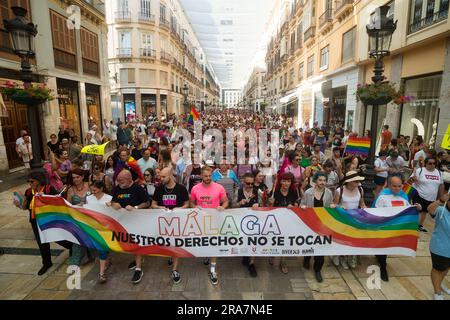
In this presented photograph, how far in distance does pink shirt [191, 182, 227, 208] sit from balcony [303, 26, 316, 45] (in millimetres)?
22204

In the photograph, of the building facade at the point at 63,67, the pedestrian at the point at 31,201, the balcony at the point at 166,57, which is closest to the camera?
the pedestrian at the point at 31,201

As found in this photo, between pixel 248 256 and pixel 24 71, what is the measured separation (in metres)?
6.00

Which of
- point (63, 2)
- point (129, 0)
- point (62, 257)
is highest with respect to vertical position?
point (129, 0)

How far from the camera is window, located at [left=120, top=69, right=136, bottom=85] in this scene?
3316 centimetres

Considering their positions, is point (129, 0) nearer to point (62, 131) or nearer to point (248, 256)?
point (62, 131)

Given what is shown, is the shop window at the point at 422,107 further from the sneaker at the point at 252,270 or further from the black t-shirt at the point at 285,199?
Result: the sneaker at the point at 252,270

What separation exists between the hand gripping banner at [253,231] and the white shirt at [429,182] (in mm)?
2010

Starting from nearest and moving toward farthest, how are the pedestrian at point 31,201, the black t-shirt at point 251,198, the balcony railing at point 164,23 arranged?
the pedestrian at point 31,201, the black t-shirt at point 251,198, the balcony railing at point 164,23

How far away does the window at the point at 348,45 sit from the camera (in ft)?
50.8

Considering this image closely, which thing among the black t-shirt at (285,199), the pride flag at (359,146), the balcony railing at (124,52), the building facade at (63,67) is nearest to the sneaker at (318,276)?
the black t-shirt at (285,199)

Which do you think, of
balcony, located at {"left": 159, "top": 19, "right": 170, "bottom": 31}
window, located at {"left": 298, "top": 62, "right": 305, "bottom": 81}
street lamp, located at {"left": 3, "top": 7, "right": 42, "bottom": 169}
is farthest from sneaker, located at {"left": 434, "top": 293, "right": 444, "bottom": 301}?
balcony, located at {"left": 159, "top": 19, "right": 170, "bottom": 31}

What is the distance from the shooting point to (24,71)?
5.66m

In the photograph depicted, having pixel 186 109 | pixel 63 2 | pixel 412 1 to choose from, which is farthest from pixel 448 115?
pixel 186 109

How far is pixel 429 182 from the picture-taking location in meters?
5.48
